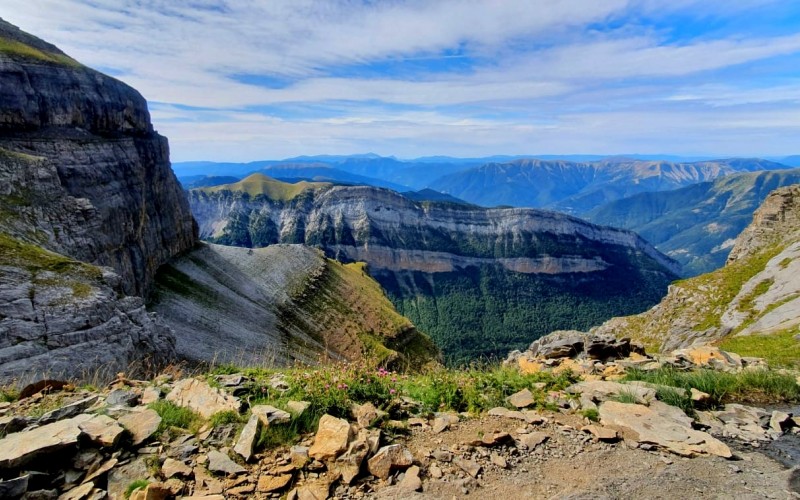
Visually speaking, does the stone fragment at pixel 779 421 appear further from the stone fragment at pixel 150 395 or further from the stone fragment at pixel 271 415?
the stone fragment at pixel 150 395

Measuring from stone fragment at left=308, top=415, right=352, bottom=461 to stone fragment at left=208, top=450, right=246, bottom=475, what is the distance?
4.27 feet

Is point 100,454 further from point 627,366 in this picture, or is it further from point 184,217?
point 184,217

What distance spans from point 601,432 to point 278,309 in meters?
82.3

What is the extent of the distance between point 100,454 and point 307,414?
12.2 feet

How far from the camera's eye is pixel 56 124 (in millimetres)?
66625

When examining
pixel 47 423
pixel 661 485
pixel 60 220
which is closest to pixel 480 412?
pixel 661 485

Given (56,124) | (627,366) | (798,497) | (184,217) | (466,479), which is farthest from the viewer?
(184,217)

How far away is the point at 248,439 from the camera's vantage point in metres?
8.21

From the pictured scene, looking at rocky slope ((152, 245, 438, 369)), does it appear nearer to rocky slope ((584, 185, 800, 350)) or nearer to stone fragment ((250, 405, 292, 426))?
rocky slope ((584, 185, 800, 350))

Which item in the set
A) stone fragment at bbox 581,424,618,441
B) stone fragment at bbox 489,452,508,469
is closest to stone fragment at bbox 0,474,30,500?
stone fragment at bbox 489,452,508,469

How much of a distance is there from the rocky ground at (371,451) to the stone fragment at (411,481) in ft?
0.07

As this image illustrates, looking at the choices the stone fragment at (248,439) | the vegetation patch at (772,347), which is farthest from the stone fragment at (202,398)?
the vegetation patch at (772,347)

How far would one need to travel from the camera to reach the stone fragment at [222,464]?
25.2ft

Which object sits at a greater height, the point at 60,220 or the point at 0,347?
the point at 60,220
